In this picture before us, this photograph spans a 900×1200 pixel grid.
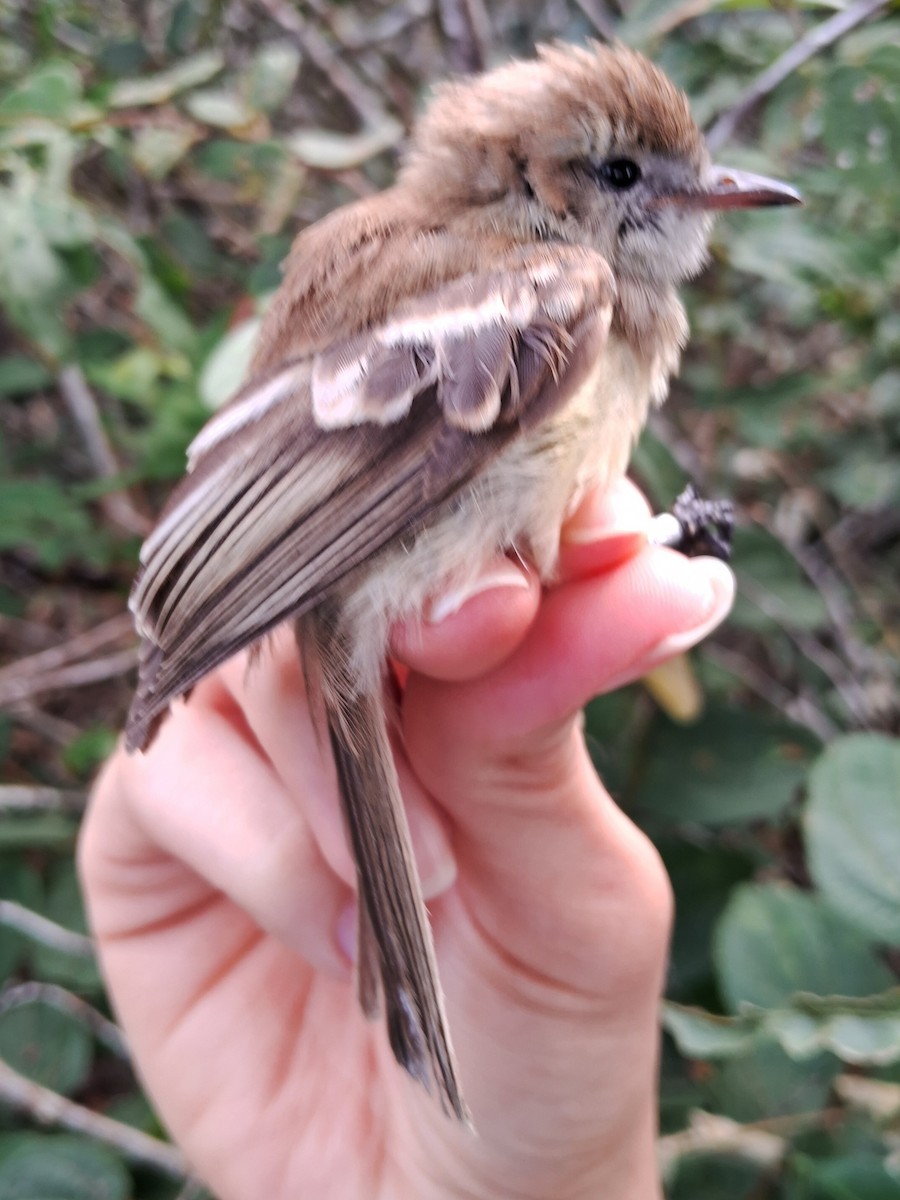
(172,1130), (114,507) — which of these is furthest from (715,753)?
(114,507)

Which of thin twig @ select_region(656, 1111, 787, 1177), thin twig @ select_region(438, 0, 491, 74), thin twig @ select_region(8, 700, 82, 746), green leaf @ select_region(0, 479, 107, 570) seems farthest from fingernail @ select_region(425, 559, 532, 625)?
thin twig @ select_region(8, 700, 82, 746)

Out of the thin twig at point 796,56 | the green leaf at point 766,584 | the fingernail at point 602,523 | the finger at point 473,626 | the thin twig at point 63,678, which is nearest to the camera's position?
the finger at point 473,626

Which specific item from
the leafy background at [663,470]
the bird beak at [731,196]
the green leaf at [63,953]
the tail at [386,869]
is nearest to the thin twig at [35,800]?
the leafy background at [663,470]

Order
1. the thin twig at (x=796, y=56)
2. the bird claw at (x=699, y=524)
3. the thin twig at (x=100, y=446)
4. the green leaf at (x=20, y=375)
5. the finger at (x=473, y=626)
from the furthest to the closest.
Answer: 1. the thin twig at (x=100, y=446)
2. the green leaf at (x=20, y=375)
3. the bird claw at (x=699, y=524)
4. the thin twig at (x=796, y=56)
5. the finger at (x=473, y=626)

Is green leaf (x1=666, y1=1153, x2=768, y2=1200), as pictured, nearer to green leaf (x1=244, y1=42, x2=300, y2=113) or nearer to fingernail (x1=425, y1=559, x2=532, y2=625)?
fingernail (x1=425, y1=559, x2=532, y2=625)

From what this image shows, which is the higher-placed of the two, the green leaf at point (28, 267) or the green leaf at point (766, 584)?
the green leaf at point (28, 267)

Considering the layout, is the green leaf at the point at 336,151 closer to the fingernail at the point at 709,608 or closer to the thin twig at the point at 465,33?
the thin twig at the point at 465,33

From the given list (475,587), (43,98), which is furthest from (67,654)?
(475,587)

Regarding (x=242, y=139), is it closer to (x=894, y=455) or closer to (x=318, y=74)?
(x=318, y=74)
